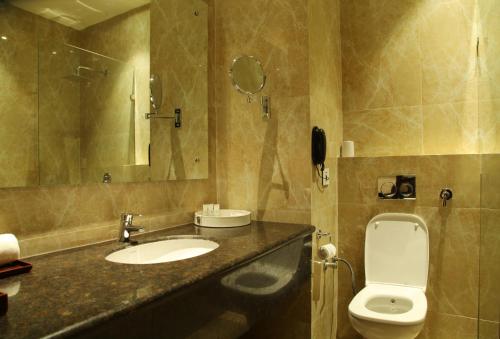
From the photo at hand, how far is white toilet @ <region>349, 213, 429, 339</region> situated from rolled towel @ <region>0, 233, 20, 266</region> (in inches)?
56.4

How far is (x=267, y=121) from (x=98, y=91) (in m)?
0.87

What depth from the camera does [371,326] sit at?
5.13 feet

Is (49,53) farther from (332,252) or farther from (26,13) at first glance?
(332,252)

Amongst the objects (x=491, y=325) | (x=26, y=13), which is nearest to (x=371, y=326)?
(x=491, y=325)

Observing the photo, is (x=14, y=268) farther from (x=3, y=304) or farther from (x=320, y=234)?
(x=320, y=234)

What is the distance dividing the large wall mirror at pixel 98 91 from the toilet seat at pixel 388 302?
1085mm

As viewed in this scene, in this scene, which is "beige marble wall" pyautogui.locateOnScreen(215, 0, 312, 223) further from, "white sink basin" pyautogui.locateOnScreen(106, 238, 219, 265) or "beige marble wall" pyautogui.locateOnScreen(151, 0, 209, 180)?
"white sink basin" pyautogui.locateOnScreen(106, 238, 219, 265)

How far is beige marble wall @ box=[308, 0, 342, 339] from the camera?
1.79 metres

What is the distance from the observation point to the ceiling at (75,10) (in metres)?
1.15

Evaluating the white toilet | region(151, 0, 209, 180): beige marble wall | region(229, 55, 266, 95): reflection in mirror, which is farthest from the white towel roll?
region(151, 0, 209, 180): beige marble wall

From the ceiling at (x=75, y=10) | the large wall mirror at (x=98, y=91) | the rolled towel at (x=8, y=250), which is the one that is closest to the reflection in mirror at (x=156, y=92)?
the large wall mirror at (x=98, y=91)

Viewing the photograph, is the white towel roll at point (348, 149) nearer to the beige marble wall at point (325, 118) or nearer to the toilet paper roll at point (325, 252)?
the beige marble wall at point (325, 118)

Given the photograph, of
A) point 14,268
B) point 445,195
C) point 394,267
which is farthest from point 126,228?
point 445,195

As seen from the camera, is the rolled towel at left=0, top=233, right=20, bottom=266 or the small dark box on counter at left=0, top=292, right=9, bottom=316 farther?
the rolled towel at left=0, top=233, right=20, bottom=266
